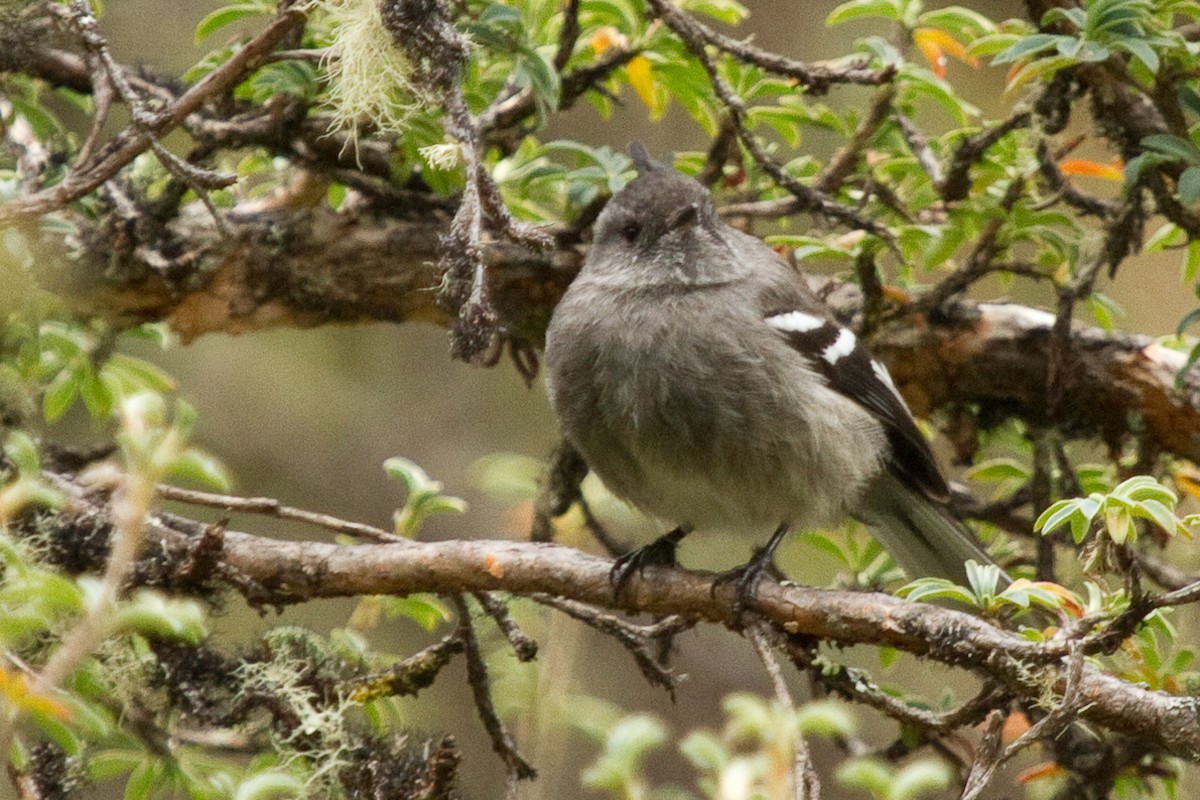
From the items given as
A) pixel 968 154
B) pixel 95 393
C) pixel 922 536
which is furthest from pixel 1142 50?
pixel 95 393

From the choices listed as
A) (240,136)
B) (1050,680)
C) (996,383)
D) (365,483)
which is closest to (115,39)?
(365,483)

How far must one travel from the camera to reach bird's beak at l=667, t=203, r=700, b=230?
4102mm

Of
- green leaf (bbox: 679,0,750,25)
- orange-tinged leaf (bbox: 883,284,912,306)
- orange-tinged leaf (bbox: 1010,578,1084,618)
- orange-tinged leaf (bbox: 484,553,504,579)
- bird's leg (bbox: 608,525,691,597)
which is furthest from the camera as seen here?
orange-tinged leaf (bbox: 883,284,912,306)

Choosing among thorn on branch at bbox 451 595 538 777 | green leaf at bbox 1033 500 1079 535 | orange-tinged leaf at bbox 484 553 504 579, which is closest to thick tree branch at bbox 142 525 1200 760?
orange-tinged leaf at bbox 484 553 504 579

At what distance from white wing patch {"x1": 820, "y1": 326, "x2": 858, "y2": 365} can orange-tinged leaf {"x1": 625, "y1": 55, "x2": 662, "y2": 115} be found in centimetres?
104

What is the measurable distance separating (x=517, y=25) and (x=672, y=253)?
997 mm

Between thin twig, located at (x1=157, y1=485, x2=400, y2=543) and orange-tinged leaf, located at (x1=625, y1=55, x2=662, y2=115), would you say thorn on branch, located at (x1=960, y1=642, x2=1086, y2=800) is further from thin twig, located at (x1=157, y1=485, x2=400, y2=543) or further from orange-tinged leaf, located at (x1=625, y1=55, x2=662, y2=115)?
orange-tinged leaf, located at (x1=625, y1=55, x2=662, y2=115)

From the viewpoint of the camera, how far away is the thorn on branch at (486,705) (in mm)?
3145

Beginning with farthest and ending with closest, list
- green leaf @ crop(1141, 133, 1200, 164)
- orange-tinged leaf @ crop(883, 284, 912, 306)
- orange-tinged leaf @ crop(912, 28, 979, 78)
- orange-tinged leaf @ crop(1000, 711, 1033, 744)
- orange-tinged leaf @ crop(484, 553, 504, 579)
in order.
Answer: orange-tinged leaf @ crop(883, 284, 912, 306)
orange-tinged leaf @ crop(912, 28, 979, 78)
orange-tinged leaf @ crop(1000, 711, 1033, 744)
green leaf @ crop(1141, 133, 1200, 164)
orange-tinged leaf @ crop(484, 553, 504, 579)

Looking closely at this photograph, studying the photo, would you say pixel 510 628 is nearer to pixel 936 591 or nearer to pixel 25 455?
pixel 936 591

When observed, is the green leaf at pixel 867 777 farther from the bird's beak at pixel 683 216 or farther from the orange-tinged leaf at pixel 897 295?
the orange-tinged leaf at pixel 897 295

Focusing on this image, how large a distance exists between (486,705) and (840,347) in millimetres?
1731

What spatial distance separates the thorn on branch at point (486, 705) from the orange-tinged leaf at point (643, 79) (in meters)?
1.93

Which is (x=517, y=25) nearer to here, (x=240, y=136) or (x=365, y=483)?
(x=240, y=136)
